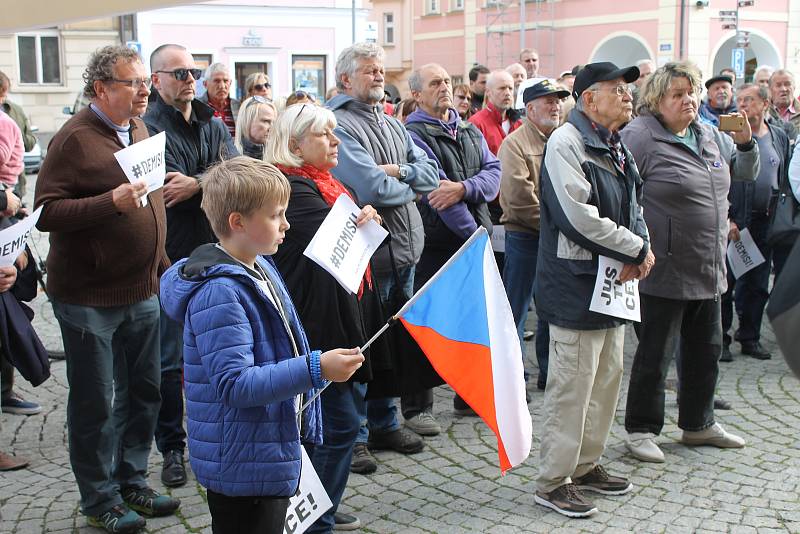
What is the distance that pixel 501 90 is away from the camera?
758 cm

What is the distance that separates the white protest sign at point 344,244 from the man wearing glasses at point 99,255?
869 mm

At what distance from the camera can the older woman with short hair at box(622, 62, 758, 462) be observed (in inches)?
203

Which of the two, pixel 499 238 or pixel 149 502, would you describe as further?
pixel 499 238

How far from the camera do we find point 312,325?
13.1 ft

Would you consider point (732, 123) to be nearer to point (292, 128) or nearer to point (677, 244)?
point (677, 244)

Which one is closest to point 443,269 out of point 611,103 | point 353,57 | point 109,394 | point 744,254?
point 611,103

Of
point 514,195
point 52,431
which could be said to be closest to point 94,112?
point 52,431

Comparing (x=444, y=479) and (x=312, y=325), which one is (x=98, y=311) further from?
(x=444, y=479)

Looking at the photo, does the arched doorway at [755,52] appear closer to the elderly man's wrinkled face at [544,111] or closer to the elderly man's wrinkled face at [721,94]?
the elderly man's wrinkled face at [721,94]

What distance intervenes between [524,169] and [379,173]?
1626 mm

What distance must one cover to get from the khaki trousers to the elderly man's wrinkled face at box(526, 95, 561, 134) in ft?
6.32

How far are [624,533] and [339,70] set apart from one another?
2.92 metres

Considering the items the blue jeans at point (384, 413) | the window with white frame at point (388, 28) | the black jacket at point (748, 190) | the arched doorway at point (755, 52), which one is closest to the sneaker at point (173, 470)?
the blue jeans at point (384, 413)

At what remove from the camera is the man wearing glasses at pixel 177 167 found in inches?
202
